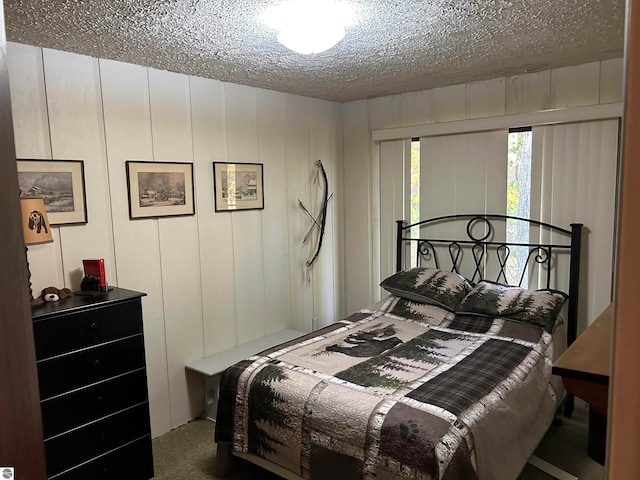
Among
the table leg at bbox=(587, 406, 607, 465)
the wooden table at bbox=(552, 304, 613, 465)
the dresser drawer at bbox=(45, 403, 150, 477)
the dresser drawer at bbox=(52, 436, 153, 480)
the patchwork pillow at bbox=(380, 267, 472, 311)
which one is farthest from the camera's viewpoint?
the patchwork pillow at bbox=(380, 267, 472, 311)

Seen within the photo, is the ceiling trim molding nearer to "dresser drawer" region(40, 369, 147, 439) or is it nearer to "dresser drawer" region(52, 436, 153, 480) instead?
"dresser drawer" region(40, 369, 147, 439)

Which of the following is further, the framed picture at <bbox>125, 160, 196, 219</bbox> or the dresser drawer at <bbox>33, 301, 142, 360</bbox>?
the framed picture at <bbox>125, 160, 196, 219</bbox>

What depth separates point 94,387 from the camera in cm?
229

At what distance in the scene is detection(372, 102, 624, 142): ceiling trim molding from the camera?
115 inches

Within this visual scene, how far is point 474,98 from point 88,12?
2.66 meters

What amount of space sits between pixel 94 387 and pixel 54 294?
0.52 metres

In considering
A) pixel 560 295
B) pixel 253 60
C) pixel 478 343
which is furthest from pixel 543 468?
pixel 253 60

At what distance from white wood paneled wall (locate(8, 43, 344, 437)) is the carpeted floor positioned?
161 mm

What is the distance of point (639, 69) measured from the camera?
16.3 inches

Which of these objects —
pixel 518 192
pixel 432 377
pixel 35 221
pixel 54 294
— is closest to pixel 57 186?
pixel 35 221

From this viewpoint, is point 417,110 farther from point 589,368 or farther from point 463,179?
point 589,368

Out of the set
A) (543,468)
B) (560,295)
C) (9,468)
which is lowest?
(543,468)

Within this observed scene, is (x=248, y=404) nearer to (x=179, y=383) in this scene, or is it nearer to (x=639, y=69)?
(x=179, y=383)

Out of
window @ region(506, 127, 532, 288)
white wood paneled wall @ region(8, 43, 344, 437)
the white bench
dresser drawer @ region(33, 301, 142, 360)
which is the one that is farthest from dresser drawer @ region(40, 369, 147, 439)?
window @ region(506, 127, 532, 288)
